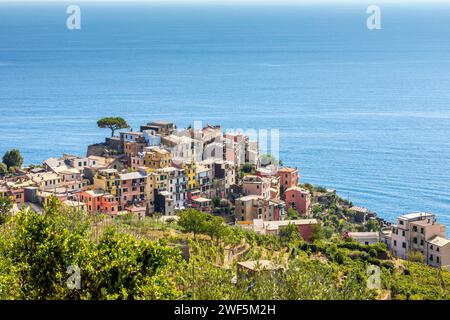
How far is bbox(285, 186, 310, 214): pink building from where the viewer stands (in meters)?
29.1

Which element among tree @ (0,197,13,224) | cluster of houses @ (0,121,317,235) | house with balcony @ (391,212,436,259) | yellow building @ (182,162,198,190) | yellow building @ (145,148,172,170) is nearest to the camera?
tree @ (0,197,13,224)

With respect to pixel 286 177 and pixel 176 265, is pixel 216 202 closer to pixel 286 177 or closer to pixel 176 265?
pixel 286 177

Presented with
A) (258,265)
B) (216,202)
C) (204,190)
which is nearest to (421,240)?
(216,202)

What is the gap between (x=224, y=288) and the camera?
42.6ft

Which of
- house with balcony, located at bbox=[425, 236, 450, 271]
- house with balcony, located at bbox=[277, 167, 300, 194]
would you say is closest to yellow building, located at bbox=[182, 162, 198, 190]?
house with balcony, located at bbox=[277, 167, 300, 194]

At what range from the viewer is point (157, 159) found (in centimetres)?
2855

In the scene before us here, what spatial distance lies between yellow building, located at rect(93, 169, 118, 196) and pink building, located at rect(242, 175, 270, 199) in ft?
14.1

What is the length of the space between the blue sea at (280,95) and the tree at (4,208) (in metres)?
13.9

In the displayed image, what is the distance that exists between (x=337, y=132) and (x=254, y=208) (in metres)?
19.8

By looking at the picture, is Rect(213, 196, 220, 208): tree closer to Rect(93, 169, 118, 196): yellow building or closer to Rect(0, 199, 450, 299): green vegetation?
Rect(93, 169, 118, 196): yellow building

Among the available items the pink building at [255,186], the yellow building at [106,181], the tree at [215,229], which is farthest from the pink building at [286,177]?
the tree at [215,229]

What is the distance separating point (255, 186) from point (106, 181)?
4.94 metres
